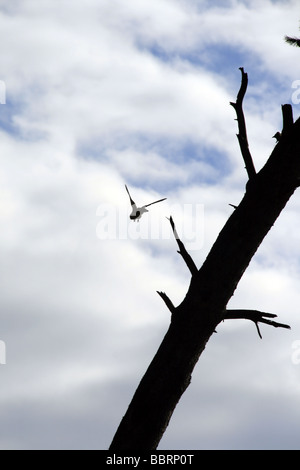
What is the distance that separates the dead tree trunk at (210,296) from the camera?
5758mm

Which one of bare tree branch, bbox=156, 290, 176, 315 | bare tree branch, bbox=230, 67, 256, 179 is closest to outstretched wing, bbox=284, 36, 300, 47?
bare tree branch, bbox=230, 67, 256, 179

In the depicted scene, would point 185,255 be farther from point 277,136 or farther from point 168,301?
point 277,136

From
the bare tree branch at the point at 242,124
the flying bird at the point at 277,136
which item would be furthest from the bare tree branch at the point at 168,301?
the flying bird at the point at 277,136

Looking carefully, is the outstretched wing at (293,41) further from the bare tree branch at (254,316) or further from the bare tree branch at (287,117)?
the bare tree branch at (254,316)

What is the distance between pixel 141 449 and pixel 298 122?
3.23m

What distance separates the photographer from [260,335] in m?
6.41

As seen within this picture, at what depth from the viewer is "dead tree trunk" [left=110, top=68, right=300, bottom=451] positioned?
227 inches

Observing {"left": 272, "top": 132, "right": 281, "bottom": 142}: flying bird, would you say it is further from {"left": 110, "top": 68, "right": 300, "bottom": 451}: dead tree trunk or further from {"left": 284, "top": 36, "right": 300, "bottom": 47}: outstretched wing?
{"left": 284, "top": 36, "right": 300, "bottom": 47}: outstretched wing
